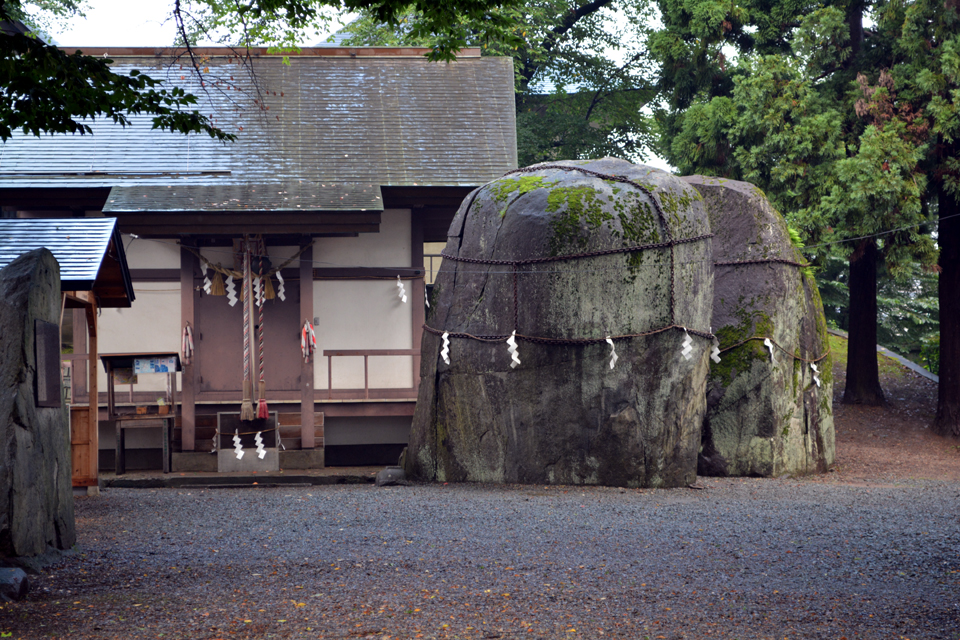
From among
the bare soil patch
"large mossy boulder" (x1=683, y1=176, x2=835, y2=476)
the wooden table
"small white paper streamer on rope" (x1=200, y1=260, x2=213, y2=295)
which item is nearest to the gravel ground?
"large mossy boulder" (x1=683, y1=176, x2=835, y2=476)

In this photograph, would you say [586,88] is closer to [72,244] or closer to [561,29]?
[561,29]

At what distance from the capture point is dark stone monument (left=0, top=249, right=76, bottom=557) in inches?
211

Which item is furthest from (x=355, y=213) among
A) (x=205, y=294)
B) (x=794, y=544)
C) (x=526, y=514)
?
(x=794, y=544)

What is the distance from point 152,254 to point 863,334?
505 inches

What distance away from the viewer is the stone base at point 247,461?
12211 millimetres

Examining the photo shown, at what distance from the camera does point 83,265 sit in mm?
7434

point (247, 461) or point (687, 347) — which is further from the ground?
point (687, 347)

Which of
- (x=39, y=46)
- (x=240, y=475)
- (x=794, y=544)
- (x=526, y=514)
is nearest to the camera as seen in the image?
(x=39, y=46)

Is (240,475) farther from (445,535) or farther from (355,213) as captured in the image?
(445,535)

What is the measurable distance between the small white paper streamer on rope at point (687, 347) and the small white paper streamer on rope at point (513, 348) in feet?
5.95

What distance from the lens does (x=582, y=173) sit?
9.81 metres

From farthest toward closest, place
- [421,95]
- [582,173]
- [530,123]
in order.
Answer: [530,123] < [421,95] < [582,173]

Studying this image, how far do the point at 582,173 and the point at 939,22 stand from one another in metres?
7.80

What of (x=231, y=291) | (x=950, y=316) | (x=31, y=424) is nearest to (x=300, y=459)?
(x=231, y=291)
